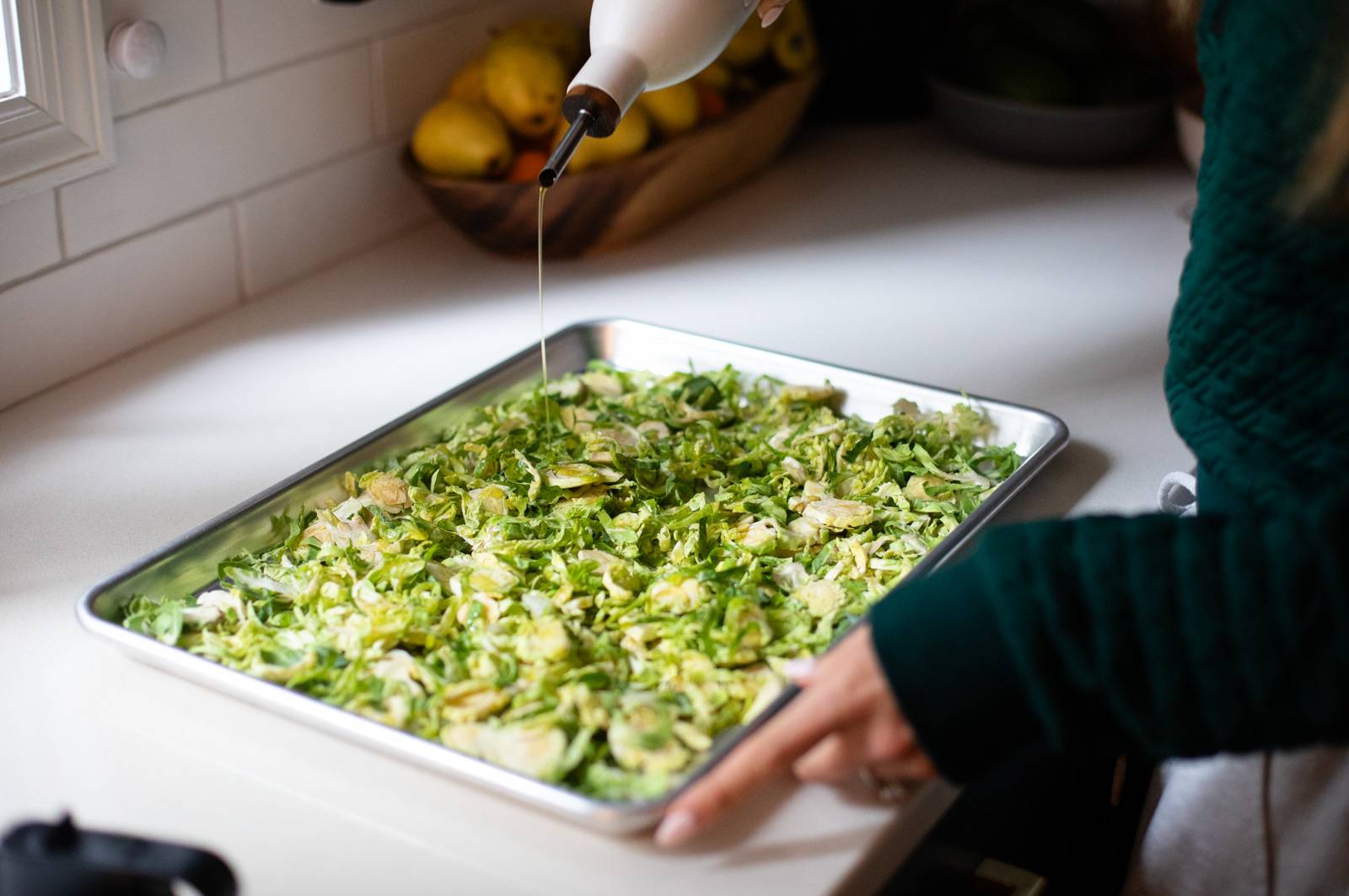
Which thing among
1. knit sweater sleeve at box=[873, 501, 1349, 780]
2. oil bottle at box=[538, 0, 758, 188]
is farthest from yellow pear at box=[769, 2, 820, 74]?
knit sweater sleeve at box=[873, 501, 1349, 780]

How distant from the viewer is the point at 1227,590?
2.08 ft

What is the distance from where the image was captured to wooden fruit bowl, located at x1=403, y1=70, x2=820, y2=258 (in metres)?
1.33

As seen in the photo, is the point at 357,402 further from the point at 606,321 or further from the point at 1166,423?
the point at 1166,423

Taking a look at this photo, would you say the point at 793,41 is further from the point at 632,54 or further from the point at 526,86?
the point at 632,54

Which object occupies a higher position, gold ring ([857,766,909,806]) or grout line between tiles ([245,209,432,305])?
gold ring ([857,766,909,806])

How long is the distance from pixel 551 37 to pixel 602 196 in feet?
0.68

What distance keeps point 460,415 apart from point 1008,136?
0.88 m

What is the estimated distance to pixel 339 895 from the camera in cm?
63

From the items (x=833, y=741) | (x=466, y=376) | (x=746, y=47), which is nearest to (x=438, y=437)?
(x=466, y=376)

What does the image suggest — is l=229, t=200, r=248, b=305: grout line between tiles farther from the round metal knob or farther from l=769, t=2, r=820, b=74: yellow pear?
l=769, t=2, r=820, b=74: yellow pear

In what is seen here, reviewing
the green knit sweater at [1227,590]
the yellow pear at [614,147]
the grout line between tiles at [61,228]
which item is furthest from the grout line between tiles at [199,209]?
the green knit sweater at [1227,590]

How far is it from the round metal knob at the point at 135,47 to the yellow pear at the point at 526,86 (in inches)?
14.0

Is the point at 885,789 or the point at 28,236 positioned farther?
the point at 28,236

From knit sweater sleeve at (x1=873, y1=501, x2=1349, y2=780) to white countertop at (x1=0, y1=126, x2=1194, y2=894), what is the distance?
88 mm
